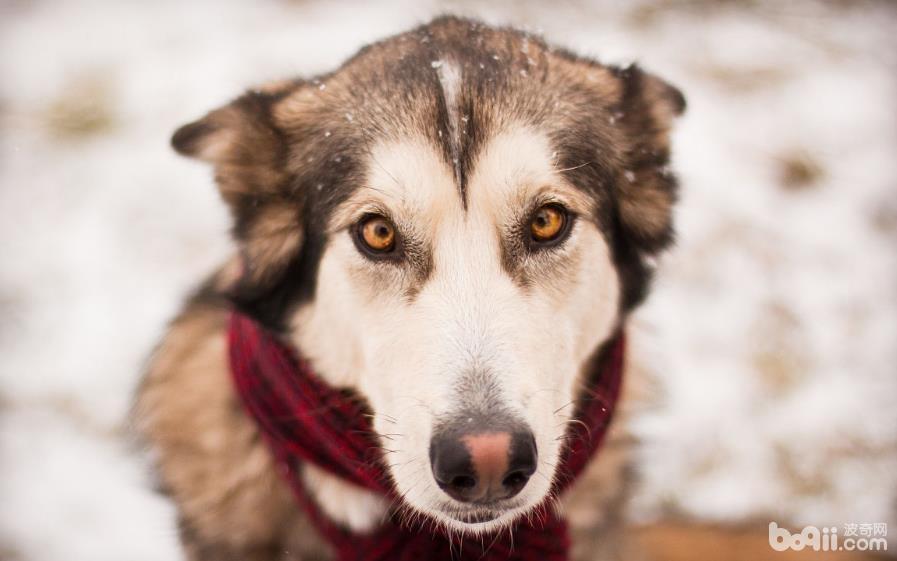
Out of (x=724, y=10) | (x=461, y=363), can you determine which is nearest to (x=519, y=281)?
(x=461, y=363)

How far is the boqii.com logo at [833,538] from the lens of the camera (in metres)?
4.05

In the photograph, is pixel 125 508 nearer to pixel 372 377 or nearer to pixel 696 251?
pixel 372 377

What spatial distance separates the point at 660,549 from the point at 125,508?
9.86ft

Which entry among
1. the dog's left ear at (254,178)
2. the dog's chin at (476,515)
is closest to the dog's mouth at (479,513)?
the dog's chin at (476,515)

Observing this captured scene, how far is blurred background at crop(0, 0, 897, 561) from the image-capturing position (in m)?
4.27

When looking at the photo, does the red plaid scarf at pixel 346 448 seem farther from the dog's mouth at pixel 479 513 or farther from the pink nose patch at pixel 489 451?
the pink nose patch at pixel 489 451

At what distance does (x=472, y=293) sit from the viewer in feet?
7.07

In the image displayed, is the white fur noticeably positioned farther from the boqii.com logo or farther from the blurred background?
the boqii.com logo

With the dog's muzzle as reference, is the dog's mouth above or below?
below

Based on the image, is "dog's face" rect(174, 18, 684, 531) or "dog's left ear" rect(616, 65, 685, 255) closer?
"dog's face" rect(174, 18, 684, 531)

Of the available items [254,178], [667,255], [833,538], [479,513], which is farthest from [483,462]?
[833,538]

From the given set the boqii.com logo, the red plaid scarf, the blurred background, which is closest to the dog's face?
the red plaid scarf

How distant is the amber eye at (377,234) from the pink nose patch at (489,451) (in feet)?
2.31

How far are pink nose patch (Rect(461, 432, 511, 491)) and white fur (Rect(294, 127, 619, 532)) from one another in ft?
0.32
